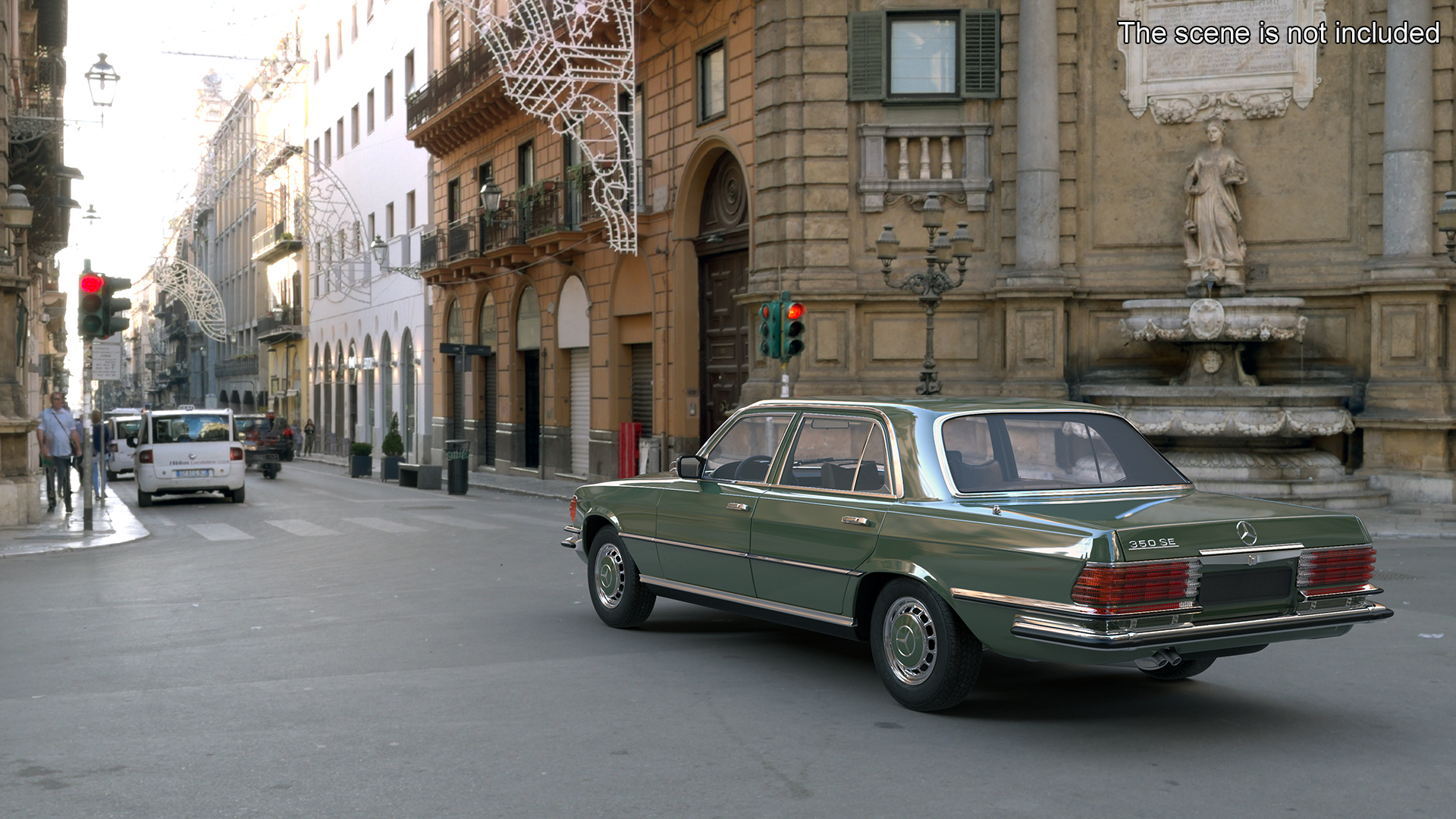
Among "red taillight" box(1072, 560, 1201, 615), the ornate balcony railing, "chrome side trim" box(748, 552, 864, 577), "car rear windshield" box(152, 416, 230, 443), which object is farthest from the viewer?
the ornate balcony railing

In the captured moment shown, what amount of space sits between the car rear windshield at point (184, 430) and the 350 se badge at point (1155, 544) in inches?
838

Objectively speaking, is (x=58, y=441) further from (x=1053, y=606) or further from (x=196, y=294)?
(x=196, y=294)

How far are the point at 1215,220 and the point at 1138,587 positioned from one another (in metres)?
15.7

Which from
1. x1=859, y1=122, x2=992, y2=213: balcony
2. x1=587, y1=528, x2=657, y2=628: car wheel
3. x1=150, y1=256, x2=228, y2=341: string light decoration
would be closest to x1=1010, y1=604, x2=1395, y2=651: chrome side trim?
x1=587, y1=528, x2=657, y2=628: car wheel

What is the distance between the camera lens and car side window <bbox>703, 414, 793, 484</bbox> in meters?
8.16

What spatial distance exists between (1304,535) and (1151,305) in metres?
13.8

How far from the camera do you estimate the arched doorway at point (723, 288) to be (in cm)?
2398

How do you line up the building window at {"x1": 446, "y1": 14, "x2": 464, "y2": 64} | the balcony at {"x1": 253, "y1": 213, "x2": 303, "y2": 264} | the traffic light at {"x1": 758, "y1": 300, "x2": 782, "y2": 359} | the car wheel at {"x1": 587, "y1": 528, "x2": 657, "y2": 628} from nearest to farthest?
1. the car wheel at {"x1": 587, "y1": 528, "x2": 657, "y2": 628}
2. the traffic light at {"x1": 758, "y1": 300, "x2": 782, "y2": 359}
3. the building window at {"x1": 446, "y1": 14, "x2": 464, "y2": 64}
4. the balcony at {"x1": 253, "y1": 213, "x2": 303, "y2": 264}

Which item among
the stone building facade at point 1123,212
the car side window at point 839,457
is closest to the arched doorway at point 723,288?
the stone building facade at point 1123,212

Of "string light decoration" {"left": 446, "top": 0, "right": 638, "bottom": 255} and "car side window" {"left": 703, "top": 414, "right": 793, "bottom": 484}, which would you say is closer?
"car side window" {"left": 703, "top": 414, "right": 793, "bottom": 484}

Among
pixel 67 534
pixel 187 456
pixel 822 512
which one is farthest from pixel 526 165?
pixel 822 512

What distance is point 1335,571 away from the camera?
6.54 metres

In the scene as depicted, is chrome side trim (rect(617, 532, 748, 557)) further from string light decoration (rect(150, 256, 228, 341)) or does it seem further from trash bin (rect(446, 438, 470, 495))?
string light decoration (rect(150, 256, 228, 341))

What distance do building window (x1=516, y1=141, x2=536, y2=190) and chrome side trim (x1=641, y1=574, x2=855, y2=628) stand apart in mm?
25147
